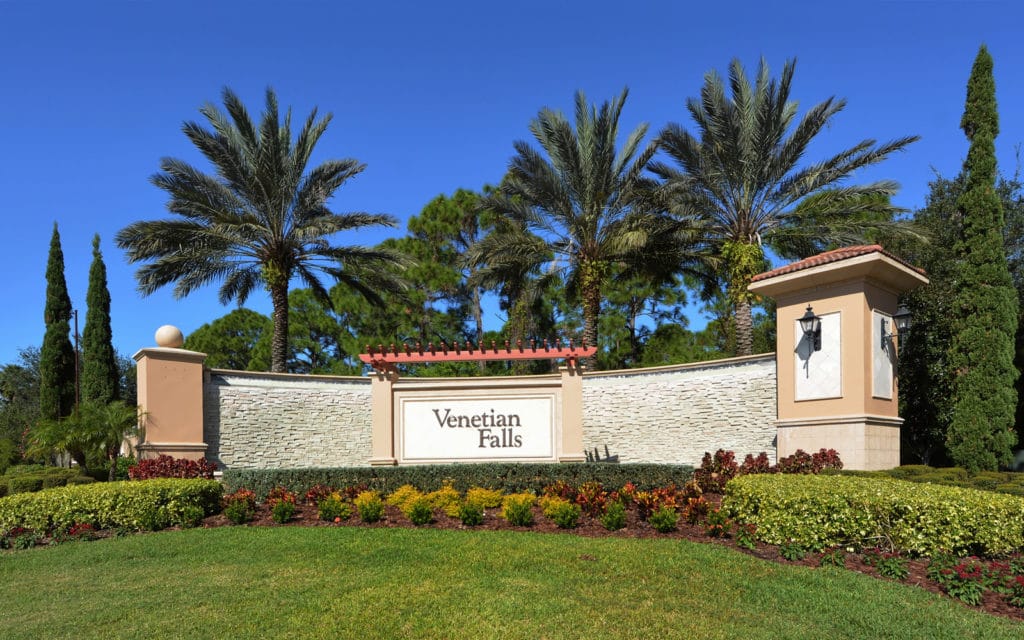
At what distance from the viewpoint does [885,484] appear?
28.4 ft

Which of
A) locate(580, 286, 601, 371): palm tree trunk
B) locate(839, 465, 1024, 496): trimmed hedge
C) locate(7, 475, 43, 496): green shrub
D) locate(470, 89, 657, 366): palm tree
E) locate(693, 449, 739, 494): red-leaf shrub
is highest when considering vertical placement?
locate(470, 89, 657, 366): palm tree

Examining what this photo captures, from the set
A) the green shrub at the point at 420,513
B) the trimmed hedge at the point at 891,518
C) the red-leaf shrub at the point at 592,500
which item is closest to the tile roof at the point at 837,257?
the trimmed hedge at the point at 891,518

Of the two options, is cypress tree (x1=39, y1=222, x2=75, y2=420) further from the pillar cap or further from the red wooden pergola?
the pillar cap

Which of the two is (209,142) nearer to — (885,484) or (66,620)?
(66,620)

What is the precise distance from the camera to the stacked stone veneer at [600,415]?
14969 mm

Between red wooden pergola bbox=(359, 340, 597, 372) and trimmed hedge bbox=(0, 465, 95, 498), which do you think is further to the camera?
red wooden pergola bbox=(359, 340, 597, 372)

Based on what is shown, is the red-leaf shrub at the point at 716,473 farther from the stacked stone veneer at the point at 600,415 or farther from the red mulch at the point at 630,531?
the stacked stone veneer at the point at 600,415

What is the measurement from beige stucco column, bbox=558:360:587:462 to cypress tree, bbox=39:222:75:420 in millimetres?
20193

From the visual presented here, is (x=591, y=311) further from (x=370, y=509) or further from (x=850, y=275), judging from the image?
(x=370, y=509)

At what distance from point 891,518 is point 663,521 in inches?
102

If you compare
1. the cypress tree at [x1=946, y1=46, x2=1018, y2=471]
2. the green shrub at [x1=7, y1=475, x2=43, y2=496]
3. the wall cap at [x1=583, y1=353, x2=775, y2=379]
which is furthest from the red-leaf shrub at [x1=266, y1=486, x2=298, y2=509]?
the cypress tree at [x1=946, y1=46, x2=1018, y2=471]

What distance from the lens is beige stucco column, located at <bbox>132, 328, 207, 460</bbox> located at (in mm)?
14133

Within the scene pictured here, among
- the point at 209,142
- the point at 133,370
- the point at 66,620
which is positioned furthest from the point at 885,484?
the point at 133,370

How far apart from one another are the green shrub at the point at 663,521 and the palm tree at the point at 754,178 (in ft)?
34.5
